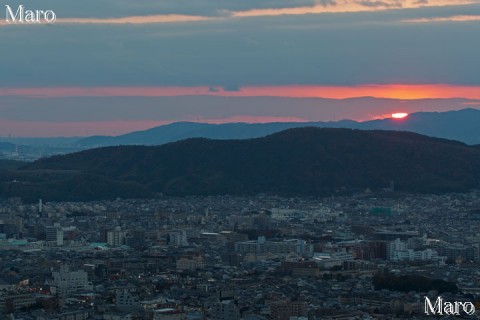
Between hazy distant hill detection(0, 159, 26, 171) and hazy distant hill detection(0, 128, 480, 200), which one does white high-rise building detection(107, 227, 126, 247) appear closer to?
A: hazy distant hill detection(0, 128, 480, 200)

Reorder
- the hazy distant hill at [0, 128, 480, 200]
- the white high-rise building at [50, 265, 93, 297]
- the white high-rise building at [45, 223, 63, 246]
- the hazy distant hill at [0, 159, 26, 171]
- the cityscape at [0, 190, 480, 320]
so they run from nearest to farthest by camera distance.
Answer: the cityscape at [0, 190, 480, 320]
the white high-rise building at [50, 265, 93, 297]
the white high-rise building at [45, 223, 63, 246]
the hazy distant hill at [0, 128, 480, 200]
the hazy distant hill at [0, 159, 26, 171]

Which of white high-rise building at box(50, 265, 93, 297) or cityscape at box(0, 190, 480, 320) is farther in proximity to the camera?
white high-rise building at box(50, 265, 93, 297)

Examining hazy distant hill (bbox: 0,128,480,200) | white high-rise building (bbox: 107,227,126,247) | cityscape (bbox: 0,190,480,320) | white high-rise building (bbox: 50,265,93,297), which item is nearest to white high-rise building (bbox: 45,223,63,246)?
cityscape (bbox: 0,190,480,320)

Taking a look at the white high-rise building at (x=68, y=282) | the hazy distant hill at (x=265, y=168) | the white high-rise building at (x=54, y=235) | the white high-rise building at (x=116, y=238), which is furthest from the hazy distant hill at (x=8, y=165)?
the white high-rise building at (x=68, y=282)

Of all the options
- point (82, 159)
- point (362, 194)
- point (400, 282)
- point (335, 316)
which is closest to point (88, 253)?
point (400, 282)

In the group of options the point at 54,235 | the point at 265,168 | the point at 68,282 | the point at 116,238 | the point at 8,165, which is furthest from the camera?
the point at 8,165

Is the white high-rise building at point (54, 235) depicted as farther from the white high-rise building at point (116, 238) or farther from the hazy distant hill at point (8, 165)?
the hazy distant hill at point (8, 165)

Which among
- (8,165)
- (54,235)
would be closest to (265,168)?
(8,165)

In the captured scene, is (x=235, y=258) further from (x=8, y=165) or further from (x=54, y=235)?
(x=8, y=165)

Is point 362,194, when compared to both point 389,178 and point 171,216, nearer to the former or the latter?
point 389,178
